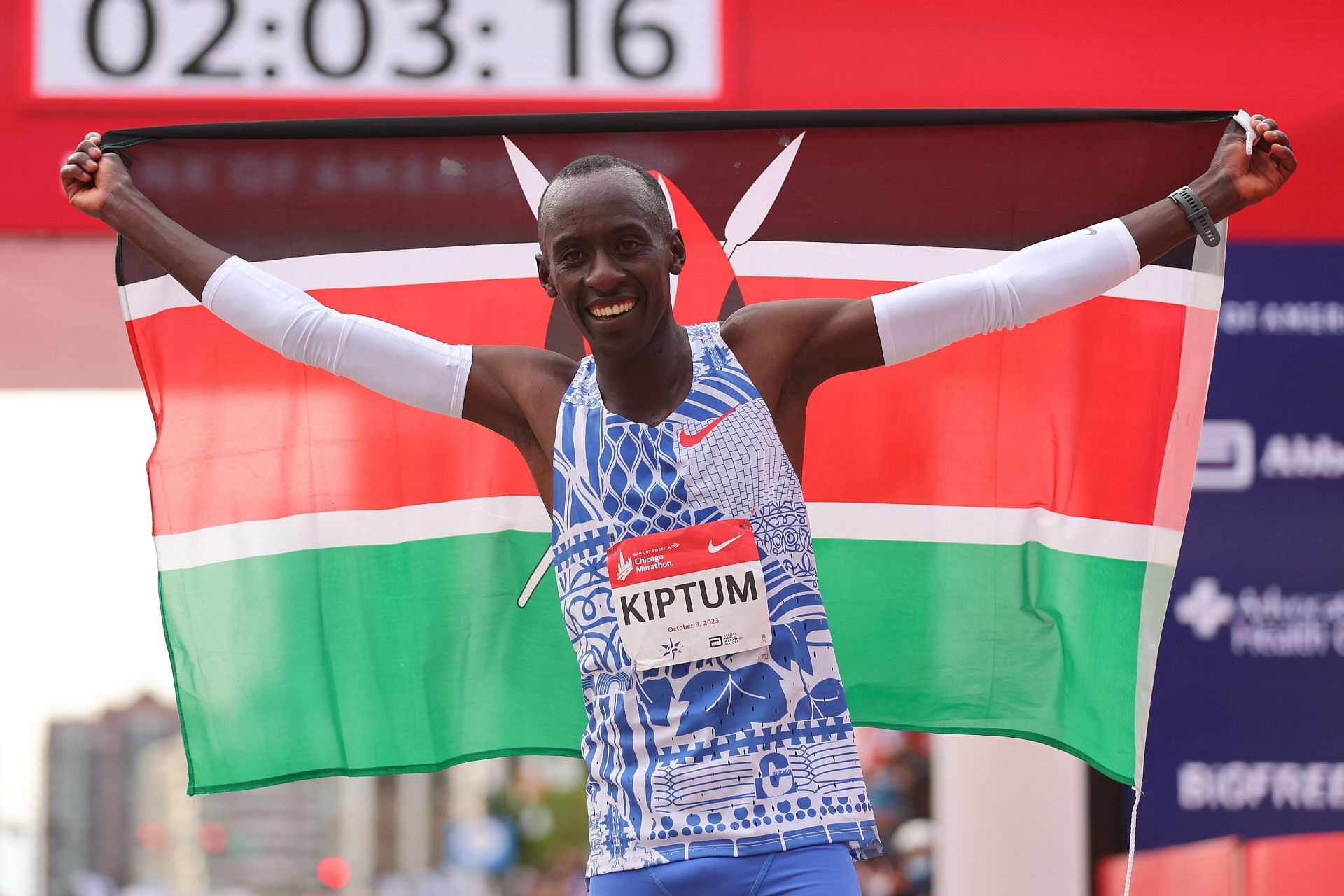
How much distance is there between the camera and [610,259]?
233cm

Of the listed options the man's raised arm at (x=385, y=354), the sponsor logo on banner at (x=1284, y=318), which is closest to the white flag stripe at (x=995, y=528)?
the man's raised arm at (x=385, y=354)

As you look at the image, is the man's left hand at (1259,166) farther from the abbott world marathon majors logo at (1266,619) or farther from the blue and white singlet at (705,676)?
the abbott world marathon majors logo at (1266,619)

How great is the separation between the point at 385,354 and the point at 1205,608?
3260 millimetres

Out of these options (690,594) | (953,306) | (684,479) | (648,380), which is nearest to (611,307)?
(648,380)

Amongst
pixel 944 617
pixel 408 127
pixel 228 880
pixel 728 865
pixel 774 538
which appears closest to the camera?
pixel 728 865

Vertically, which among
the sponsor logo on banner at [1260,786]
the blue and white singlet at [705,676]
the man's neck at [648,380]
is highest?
the man's neck at [648,380]

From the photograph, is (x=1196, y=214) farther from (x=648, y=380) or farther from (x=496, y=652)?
(x=496, y=652)

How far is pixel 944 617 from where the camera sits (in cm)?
344

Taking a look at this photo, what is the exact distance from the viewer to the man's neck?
2.39 metres

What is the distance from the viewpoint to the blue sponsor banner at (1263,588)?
4797 mm

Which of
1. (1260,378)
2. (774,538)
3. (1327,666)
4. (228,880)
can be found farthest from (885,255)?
(228,880)

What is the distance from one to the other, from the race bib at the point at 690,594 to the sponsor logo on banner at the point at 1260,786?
10.0ft

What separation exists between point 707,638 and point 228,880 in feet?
21.7

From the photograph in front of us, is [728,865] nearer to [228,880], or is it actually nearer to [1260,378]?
[1260,378]
